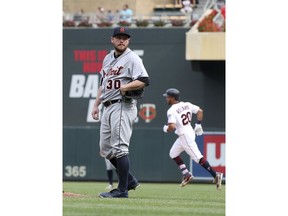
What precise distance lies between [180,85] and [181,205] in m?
16.7

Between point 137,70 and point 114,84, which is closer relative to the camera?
point 137,70

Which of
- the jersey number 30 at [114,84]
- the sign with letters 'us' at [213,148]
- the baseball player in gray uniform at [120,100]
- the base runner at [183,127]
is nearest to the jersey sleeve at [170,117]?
the base runner at [183,127]

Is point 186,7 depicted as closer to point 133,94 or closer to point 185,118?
point 185,118

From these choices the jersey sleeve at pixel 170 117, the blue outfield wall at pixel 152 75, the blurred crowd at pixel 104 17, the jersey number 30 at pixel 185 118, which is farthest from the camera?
the blurred crowd at pixel 104 17

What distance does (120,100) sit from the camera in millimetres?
10430

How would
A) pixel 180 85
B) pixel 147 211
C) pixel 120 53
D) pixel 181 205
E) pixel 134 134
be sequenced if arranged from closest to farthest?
pixel 147 211
pixel 181 205
pixel 120 53
pixel 134 134
pixel 180 85

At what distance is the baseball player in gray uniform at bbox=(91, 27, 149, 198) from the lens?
10.4 metres

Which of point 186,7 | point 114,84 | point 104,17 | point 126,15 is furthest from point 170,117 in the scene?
point 186,7

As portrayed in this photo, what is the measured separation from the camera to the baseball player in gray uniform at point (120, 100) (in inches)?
408

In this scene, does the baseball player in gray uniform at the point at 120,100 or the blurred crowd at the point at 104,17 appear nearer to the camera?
the baseball player in gray uniform at the point at 120,100

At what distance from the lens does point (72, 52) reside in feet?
87.1

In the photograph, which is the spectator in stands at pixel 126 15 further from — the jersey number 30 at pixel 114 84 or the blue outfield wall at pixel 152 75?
the jersey number 30 at pixel 114 84
